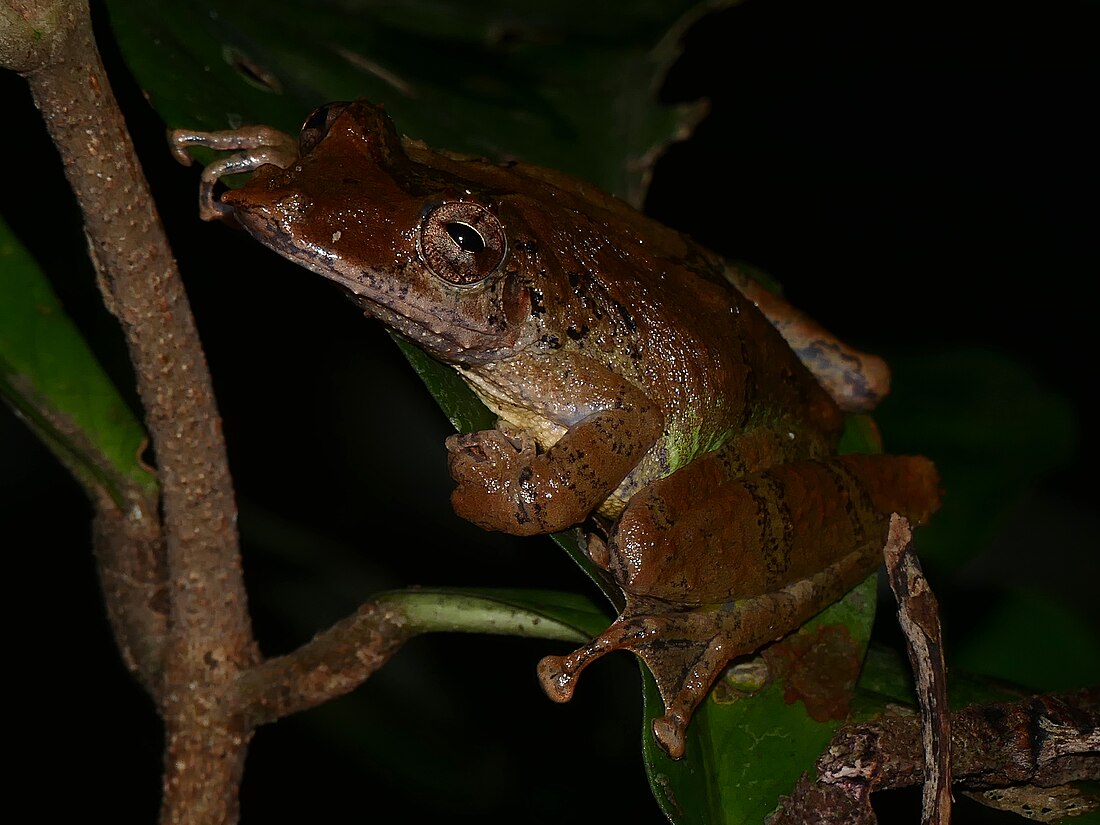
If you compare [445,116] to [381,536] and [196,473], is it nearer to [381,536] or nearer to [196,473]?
[196,473]

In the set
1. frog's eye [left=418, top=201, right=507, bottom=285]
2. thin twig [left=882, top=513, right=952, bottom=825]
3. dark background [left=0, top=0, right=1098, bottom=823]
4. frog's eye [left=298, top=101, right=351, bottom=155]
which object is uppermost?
frog's eye [left=298, top=101, right=351, bottom=155]

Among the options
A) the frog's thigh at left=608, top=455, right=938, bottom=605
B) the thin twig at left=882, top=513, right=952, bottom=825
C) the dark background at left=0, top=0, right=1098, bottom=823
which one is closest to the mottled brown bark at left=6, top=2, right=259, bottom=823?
the frog's thigh at left=608, top=455, right=938, bottom=605

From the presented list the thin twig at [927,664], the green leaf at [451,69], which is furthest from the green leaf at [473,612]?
the green leaf at [451,69]

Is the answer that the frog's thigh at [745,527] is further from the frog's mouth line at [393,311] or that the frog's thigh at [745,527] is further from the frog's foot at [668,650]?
the frog's mouth line at [393,311]

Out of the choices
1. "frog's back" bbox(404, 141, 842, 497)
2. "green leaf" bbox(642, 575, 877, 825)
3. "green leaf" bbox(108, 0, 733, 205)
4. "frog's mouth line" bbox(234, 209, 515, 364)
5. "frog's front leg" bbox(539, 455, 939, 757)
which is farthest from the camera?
"frog's back" bbox(404, 141, 842, 497)

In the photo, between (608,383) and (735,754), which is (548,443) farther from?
(735,754)

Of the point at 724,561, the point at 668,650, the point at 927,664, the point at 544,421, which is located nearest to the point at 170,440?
the point at 544,421

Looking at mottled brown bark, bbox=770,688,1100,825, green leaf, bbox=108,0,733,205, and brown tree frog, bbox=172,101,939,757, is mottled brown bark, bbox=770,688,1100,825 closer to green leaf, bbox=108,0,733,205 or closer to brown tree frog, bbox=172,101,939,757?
brown tree frog, bbox=172,101,939,757
